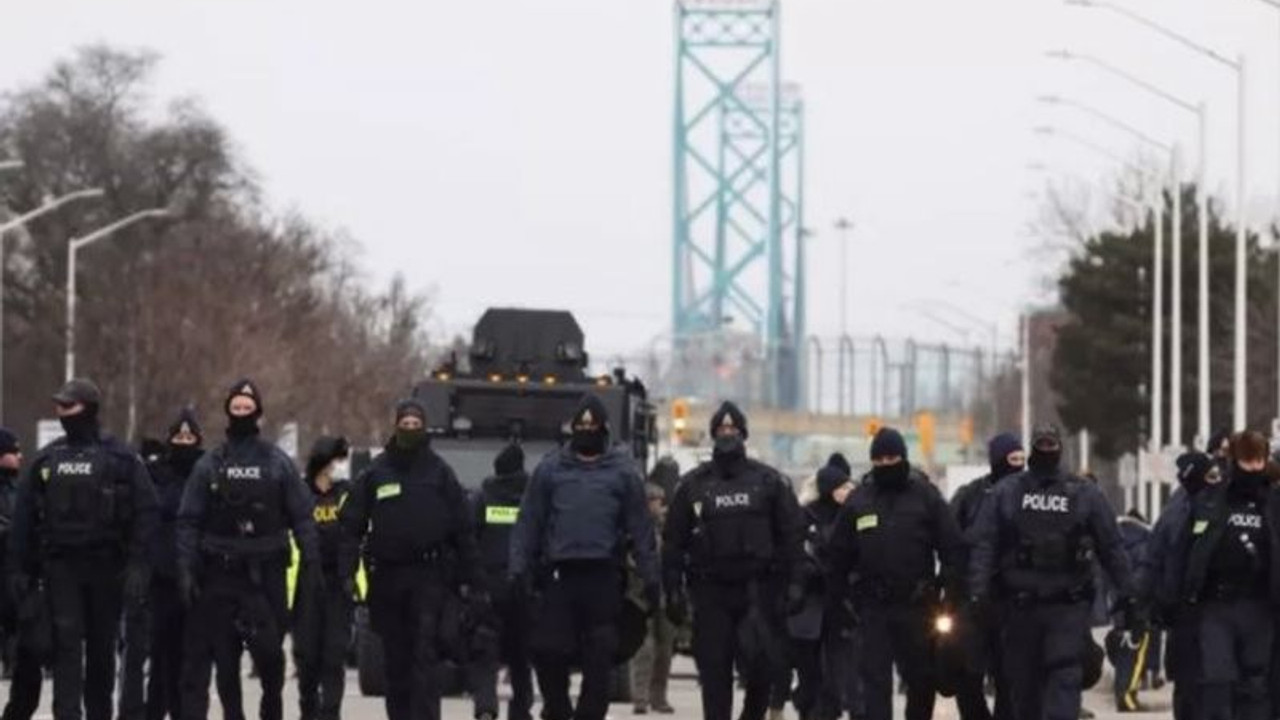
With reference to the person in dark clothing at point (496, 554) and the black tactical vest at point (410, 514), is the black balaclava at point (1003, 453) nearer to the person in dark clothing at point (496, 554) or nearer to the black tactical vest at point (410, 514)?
the black tactical vest at point (410, 514)

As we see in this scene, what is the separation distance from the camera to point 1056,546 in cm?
2425

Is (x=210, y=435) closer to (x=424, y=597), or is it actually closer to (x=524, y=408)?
(x=524, y=408)

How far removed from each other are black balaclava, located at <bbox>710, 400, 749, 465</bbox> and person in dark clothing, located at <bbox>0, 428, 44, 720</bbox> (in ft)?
12.7

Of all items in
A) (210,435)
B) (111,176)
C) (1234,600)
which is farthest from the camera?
(111,176)

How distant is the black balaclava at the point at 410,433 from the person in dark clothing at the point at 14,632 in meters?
2.19

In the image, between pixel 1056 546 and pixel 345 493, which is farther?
pixel 345 493

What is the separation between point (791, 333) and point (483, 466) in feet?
517

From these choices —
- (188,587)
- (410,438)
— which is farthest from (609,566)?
(188,587)

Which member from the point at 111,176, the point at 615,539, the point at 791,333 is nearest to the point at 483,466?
the point at 615,539

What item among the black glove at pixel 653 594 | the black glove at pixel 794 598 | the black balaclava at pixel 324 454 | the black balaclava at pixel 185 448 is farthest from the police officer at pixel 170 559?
the black glove at pixel 794 598

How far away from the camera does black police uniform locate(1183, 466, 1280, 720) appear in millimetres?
23875

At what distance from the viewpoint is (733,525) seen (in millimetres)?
24781

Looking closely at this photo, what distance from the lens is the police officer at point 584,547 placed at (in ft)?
79.2

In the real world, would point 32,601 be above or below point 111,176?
below
